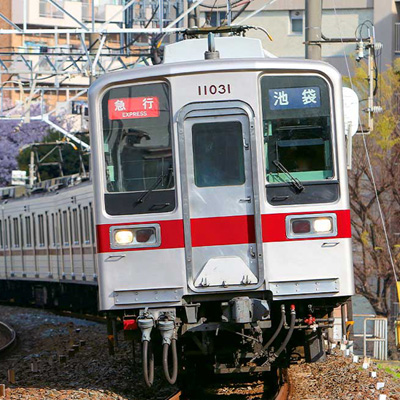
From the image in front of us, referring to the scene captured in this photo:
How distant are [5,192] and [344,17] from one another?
11.7 metres

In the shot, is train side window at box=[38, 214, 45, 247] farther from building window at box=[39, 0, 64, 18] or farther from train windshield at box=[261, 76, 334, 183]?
building window at box=[39, 0, 64, 18]

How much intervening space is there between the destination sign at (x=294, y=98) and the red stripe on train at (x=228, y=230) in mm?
871

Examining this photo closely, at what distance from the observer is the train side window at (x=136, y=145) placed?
8.21 m

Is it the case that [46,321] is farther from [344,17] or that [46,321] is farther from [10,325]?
[344,17]

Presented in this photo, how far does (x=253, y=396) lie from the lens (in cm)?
950

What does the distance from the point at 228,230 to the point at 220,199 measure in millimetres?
253

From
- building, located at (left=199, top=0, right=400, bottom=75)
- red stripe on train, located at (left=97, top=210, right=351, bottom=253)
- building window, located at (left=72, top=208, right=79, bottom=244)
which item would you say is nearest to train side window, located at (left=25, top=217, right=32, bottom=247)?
building window, located at (left=72, top=208, right=79, bottom=244)

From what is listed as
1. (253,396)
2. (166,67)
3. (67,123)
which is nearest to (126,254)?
(166,67)

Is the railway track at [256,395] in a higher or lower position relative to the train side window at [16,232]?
lower

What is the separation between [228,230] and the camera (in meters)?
8.09

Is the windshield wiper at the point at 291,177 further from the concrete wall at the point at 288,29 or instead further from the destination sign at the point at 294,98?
the concrete wall at the point at 288,29

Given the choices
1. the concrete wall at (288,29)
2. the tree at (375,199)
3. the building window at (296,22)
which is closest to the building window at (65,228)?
the tree at (375,199)

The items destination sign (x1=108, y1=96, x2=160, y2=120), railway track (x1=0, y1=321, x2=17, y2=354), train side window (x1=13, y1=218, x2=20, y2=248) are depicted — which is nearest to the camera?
destination sign (x1=108, y1=96, x2=160, y2=120)

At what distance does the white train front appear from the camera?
8.08m
